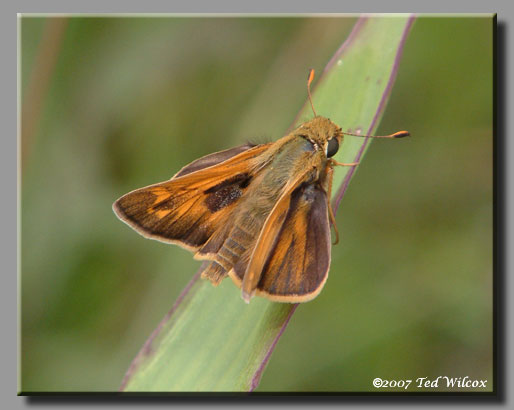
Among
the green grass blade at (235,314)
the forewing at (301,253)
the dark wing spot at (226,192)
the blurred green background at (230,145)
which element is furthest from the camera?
the blurred green background at (230,145)

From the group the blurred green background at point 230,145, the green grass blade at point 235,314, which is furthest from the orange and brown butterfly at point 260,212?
the blurred green background at point 230,145

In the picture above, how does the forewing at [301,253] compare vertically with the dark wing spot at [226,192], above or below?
below

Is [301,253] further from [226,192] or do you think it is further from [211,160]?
[211,160]

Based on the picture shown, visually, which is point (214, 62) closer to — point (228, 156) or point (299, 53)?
point (299, 53)

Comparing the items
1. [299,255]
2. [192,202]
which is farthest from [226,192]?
[299,255]

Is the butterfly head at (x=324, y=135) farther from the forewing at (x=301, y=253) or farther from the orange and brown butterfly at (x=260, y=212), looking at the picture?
the forewing at (x=301, y=253)

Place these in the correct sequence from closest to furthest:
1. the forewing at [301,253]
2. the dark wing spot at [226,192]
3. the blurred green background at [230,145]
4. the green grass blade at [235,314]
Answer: the forewing at [301,253] → the green grass blade at [235,314] → the dark wing spot at [226,192] → the blurred green background at [230,145]

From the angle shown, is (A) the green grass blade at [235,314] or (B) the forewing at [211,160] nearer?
(A) the green grass blade at [235,314]
